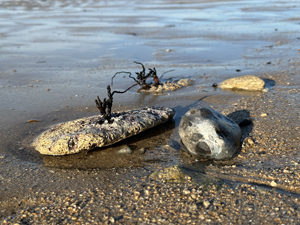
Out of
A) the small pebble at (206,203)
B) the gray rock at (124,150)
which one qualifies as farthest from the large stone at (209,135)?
the small pebble at (206,203)

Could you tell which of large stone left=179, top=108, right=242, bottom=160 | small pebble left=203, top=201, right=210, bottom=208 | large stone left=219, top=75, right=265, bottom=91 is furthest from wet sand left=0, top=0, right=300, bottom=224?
large stone left=219, top=75, right=265, bottom=91

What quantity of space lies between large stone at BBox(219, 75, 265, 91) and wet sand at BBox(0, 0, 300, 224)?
0.23 meters

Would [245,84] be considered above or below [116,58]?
above

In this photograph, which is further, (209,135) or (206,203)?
(209,135)

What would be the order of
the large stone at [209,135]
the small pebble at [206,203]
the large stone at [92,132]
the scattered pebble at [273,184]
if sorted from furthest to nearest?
the large stone at [92,132] → the large stone at [209,135] → the scattered pebble at [273,184] → the small pebble at [206,203]

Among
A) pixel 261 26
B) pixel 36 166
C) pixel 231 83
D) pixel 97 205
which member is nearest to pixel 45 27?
pixel 261 26

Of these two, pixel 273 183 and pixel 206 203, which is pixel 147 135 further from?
pixel 273 183

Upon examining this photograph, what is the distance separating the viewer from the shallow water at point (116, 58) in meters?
5.14

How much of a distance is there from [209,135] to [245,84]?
2563 mm

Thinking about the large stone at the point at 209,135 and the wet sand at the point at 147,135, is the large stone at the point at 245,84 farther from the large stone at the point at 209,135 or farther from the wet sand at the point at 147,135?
the large stone at the point at 209,135

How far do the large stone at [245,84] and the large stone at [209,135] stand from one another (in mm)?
2110

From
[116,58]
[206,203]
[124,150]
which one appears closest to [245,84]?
[124,150]

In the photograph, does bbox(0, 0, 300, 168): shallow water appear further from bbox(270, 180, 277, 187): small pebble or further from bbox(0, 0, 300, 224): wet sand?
bbox(270, 180, 277, 187): small pebble

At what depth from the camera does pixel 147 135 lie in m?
4.13
